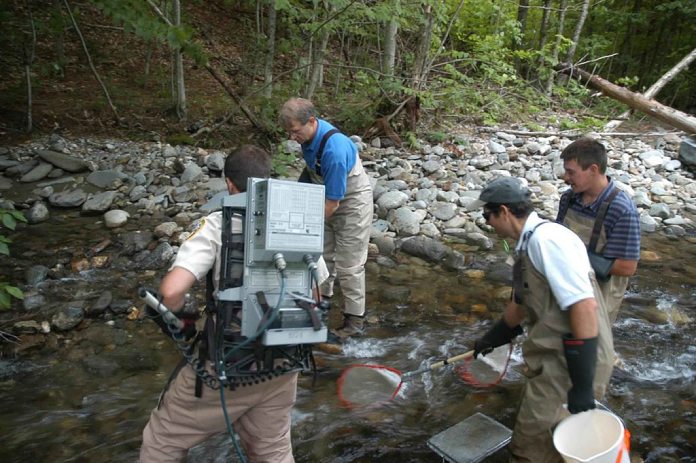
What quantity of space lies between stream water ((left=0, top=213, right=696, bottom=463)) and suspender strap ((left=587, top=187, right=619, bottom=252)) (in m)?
1.56

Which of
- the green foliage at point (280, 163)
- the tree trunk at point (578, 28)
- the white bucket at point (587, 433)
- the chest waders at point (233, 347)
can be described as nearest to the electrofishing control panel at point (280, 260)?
the chest waders at point (233, 347)

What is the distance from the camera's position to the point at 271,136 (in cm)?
1031

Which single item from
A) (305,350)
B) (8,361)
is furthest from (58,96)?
(305,350)

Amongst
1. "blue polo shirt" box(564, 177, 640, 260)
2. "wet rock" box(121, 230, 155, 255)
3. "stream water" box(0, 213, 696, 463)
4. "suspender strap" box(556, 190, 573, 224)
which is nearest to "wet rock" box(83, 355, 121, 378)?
"stream water" box(0, 213, 696, 463)

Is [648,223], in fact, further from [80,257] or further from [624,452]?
[80,257]

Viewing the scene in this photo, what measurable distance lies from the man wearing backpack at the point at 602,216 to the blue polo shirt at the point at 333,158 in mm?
1726

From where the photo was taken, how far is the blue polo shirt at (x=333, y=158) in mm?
4168

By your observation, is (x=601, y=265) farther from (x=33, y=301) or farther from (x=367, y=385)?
(x=33, y=301)

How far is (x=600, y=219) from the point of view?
3289mm

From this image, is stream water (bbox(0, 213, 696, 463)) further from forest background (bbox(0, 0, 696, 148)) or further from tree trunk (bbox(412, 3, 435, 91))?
tree trunk (bbox(412, 3, 435, 91))

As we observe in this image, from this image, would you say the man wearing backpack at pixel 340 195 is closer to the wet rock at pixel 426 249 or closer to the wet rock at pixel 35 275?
the wet rock at pixel 426 249

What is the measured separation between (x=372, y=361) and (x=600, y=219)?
96.9 inches

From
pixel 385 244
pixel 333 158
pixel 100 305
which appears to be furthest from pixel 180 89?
pixel 333 158

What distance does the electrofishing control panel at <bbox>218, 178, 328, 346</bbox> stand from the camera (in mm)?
2004
